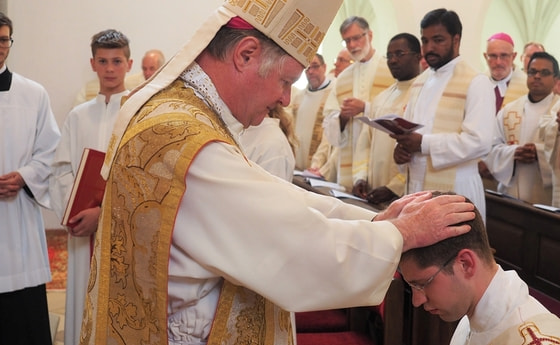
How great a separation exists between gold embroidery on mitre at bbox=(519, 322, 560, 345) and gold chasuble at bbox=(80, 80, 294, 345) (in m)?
0.74

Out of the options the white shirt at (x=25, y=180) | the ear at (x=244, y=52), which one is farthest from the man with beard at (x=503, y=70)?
the ear at (x=244, y=52)

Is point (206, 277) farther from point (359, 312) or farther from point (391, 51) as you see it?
point (391, 51)

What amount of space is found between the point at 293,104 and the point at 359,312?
6301mm

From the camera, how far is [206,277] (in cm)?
182

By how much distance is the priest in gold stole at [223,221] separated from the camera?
1749 millimetres

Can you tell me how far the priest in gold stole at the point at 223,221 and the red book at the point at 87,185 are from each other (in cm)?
159

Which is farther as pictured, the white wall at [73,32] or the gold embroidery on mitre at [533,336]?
the white wall at [73,32]

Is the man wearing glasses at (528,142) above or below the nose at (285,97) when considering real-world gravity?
below

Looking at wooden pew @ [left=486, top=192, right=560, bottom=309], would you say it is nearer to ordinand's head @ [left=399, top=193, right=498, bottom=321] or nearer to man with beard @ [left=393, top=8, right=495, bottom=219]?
man with beard @ [left=393, top=8, right=495, bottom=219]

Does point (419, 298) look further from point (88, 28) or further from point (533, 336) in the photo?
point (88, 28)

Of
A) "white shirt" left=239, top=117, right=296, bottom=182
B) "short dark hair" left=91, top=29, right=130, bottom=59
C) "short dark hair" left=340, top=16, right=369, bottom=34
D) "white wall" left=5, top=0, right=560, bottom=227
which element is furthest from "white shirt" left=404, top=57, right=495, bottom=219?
"white wall" left=5, top=0, right=560, bottom=227

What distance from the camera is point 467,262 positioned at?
2.17 meters

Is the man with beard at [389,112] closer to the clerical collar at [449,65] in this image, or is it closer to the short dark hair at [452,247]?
the clerical collar at [449,65]

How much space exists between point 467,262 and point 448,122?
10.3 ft
